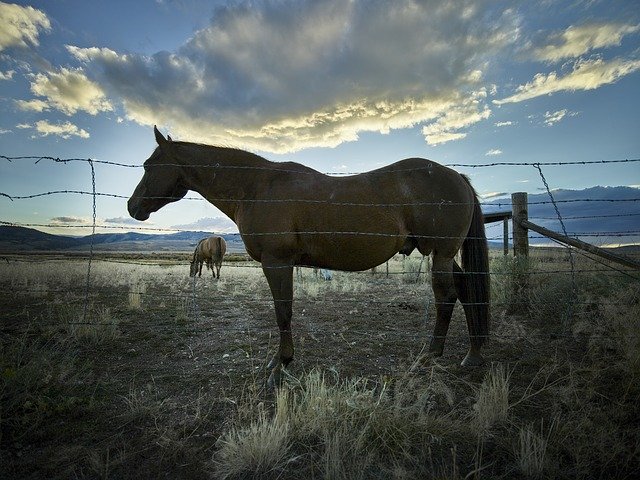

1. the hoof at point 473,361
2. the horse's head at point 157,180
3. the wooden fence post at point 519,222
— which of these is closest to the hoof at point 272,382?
the hoof at point 473,361

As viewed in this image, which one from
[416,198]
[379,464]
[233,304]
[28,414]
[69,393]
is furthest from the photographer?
[233,304]

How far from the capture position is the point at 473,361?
368 centimetres

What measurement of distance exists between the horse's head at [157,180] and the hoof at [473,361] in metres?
4.15

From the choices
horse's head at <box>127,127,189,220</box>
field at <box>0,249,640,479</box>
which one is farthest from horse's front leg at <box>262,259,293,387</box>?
horse's head at <box>127,127,189,220</box>

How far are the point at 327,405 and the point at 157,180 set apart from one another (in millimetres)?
3233

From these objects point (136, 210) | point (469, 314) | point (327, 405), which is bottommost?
point (327, 405)

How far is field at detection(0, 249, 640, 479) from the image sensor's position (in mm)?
1931

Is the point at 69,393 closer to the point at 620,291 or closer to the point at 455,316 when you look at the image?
the point at 455,316

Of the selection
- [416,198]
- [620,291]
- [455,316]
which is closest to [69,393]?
[416,198]

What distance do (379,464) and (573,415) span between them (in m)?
1.73

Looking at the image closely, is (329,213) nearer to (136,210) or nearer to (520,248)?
(136,210)

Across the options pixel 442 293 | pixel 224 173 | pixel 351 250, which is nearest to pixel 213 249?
pixel 224 173

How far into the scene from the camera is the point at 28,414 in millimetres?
2379

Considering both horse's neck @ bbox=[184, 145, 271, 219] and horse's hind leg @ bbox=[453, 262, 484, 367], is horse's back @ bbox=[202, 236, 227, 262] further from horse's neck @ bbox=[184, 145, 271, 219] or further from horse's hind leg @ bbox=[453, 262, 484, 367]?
horse's hind leg @ bbox=[453, 262, 484, 367]
